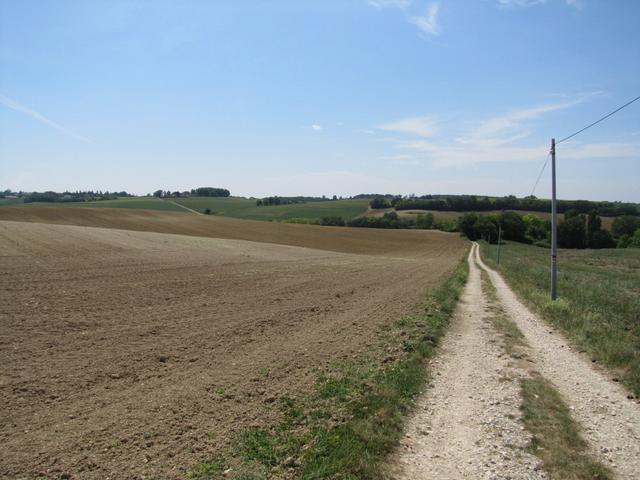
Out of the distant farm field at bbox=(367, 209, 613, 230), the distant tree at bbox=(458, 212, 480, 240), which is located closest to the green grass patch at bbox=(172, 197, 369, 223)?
the distant farm field at bbox=(367, 209, 613, 230)

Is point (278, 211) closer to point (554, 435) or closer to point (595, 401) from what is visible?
point (595, 401)

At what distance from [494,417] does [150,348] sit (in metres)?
7.35

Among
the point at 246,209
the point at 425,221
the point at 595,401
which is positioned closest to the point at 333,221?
the point at 425,221

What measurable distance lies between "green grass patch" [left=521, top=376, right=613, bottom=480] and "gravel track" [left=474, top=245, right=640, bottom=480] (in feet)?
0.63

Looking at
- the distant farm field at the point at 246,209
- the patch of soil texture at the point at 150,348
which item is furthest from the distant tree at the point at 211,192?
the patch of soil texture at the point at 150,348

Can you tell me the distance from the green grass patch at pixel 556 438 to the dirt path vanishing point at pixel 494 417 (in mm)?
159

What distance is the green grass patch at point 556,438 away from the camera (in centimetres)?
536

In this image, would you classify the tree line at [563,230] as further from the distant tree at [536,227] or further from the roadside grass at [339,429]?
the roadside grass at [339,429]

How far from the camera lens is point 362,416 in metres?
6.68

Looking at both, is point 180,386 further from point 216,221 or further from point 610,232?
point 610,232

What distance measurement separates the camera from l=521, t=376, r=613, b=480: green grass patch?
5.36 m

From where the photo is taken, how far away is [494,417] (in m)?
6.92

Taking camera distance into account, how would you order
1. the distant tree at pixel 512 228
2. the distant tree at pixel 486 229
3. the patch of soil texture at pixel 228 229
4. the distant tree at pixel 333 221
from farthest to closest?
the distant tree at pixel 333 221, the distant tree at pixel 512 228, the distant tree at pixel 486 229, the patch of soil texture at pixel 228 229

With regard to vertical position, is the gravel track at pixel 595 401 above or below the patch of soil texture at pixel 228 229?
below
